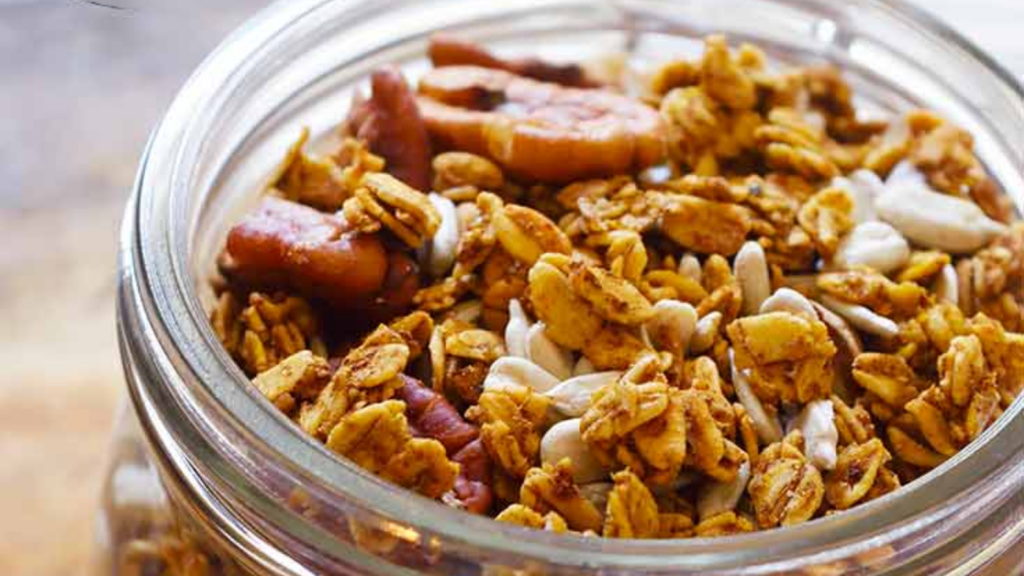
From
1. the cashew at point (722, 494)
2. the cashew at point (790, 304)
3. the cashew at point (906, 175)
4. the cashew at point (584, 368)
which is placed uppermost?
the cashew at point (906, 175)

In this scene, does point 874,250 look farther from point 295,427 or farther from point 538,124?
point 295,427

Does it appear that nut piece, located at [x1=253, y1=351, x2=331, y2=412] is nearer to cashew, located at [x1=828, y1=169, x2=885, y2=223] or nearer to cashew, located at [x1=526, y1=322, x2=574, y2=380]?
cashew, located at [x1=526, y1=322, x2=574, y2=380]

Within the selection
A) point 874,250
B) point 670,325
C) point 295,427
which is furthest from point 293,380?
point 874,250

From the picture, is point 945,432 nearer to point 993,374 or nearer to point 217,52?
point 993,374

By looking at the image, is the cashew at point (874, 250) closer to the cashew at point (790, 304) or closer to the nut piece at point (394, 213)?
the cashew at point (790, 304)

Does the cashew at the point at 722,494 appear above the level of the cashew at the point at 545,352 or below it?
below

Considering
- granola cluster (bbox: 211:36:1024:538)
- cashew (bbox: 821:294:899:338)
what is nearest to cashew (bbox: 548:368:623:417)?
granola cluster (bbox: 211:36:1024:538)

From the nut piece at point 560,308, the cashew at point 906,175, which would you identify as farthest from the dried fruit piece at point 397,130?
the cashew at point 906,175
